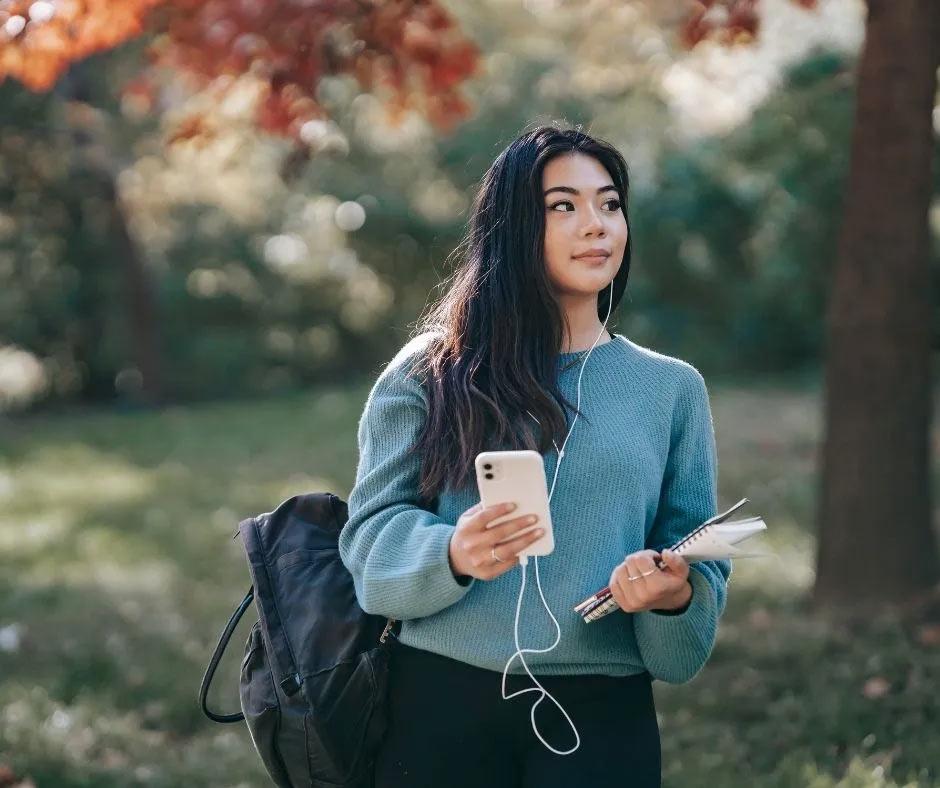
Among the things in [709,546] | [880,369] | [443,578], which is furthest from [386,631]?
[880,369]

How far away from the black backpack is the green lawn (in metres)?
2.04

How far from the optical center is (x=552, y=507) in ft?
7.79

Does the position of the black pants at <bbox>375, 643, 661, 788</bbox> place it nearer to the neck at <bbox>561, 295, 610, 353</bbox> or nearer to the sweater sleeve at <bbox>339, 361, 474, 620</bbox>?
the sweater sleeve at <bbox>339, 361, 474, 620</bbox>

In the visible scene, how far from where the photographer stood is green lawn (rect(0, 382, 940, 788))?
447 centimetres

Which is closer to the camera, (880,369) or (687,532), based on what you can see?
(687,532)

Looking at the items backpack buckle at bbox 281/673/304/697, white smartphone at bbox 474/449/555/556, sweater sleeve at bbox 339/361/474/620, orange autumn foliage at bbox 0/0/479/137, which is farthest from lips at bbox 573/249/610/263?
orange autumn foliage at bbox 0/0/479/137

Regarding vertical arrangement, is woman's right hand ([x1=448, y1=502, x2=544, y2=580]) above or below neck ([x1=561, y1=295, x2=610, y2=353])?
below

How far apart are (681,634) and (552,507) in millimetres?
323

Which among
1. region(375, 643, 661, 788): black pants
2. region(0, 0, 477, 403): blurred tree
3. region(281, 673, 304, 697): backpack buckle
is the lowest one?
region(375, 643, 661, 788): black pants

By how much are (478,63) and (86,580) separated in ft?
12.3

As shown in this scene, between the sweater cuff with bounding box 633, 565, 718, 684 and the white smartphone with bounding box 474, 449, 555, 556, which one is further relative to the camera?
the sweater cuff with bounding box 633, 565, 718, 684

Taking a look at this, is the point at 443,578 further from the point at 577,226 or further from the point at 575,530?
the point at 577,226

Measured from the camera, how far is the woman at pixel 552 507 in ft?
7.66

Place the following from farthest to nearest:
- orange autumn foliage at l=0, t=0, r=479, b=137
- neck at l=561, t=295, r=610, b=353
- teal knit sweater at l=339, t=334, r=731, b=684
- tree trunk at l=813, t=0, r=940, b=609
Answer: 1. tree trunk at l=813, t=0, r=940, b=609
2. orange autumn foliage at l=0, t=0, r=479, b=137
3. neck at l=561, t=295, r=610, b=353
4. teal knit sweater at l=339, t=334, r=731, b=684
